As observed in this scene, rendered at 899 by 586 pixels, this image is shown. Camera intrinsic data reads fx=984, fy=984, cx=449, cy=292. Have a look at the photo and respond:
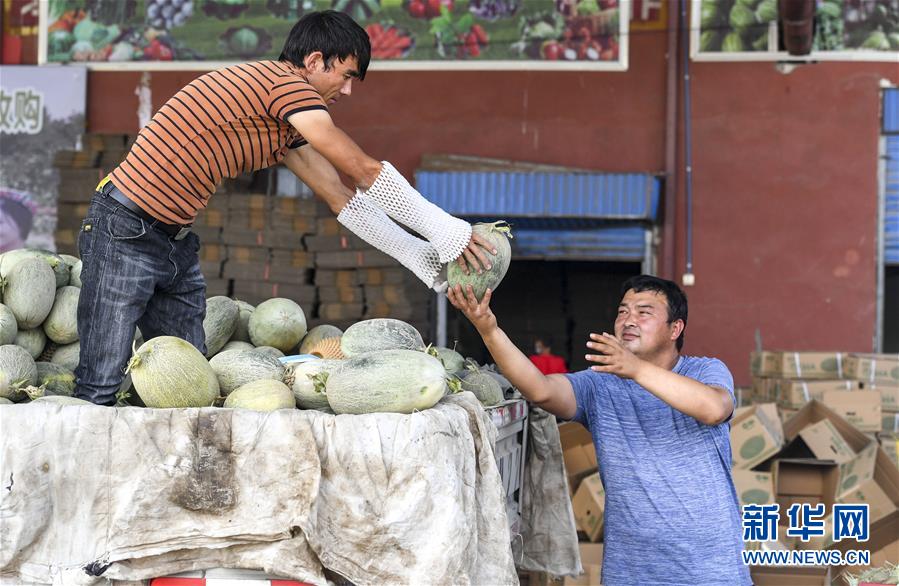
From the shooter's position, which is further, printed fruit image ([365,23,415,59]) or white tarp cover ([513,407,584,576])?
A: printed fruit image ([365,23,415,59])

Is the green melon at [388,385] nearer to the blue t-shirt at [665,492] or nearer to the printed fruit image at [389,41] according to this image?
the blue t-shirt at [665,492]

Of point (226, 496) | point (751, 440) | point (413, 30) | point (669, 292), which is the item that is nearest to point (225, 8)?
point (413, 30)

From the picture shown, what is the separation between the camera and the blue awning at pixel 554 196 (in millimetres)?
9070

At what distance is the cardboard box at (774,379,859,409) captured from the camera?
23.8 ft

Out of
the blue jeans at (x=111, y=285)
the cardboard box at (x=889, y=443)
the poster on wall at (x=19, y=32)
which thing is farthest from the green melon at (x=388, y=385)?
the poster on wall at (x=19, y=32)

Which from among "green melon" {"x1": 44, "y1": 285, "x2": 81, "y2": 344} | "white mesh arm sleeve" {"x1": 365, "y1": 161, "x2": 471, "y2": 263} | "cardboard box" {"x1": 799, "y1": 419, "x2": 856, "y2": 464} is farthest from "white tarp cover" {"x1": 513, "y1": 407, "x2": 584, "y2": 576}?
"cardboard box" {"x1": 799, "y1": 419, "x2": 856, "y2": 464}

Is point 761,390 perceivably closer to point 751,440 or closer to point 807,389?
point 807,389

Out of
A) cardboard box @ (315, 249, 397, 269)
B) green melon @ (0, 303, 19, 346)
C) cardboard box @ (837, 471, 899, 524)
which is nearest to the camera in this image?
green melon @ (0, 303, 19, 346)

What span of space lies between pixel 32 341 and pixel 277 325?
84cm

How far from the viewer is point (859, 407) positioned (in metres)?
6.99

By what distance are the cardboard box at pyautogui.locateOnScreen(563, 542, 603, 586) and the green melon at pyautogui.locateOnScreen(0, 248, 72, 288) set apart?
2.69 m

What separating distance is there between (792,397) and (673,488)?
4.80 m

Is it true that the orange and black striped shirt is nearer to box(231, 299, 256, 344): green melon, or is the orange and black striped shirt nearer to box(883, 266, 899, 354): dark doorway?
box(231, 299, 256, 344): green melon

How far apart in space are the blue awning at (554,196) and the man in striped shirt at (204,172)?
608 centimetres
